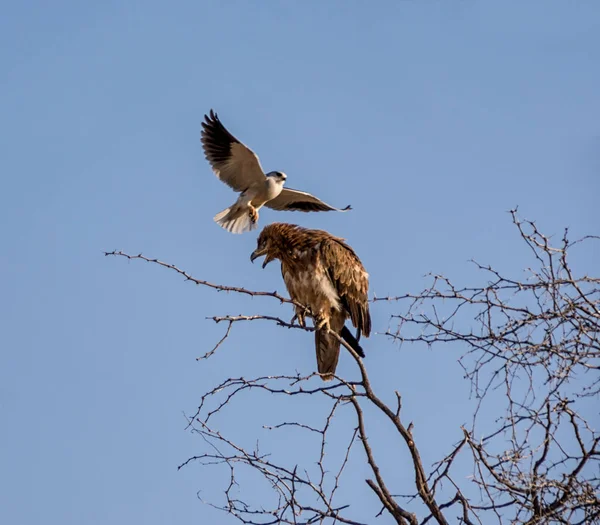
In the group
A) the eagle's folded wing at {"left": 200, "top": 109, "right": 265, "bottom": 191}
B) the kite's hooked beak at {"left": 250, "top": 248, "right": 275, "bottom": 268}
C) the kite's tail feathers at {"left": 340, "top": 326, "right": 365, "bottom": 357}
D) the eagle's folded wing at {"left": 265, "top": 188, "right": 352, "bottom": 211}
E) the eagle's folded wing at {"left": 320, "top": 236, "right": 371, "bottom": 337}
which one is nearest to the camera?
the kite's tail feathers at {"left": 340, "top": 326, "right": 365, "bottom": 357}

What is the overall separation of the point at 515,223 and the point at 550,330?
0.43 meters

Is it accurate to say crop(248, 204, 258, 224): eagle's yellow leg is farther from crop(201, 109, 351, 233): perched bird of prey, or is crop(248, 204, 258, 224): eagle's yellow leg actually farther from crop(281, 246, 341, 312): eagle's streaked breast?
crop(281, 246, 341, 312): eagle's streaked breast

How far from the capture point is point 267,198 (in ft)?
28.1

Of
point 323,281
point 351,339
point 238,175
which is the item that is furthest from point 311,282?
point 238,175

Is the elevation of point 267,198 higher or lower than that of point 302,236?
higher

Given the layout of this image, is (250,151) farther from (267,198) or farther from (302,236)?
(302,236)

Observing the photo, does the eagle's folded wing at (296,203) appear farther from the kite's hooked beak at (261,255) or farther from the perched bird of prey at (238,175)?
the kite's hooked beak at (261,255)

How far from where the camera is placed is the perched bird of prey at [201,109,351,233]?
27.8 ft

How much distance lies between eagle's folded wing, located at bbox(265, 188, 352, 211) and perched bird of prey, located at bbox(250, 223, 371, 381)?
306cm

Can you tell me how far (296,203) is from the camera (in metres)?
9.16

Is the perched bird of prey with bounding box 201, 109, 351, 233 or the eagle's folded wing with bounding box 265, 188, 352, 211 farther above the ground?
the eagle's folded wing with bounding box 265, 188, 352, 211

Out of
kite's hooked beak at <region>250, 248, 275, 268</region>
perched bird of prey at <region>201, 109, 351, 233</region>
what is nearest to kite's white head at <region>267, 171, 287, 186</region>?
perched bird of prey at <region>201, 109, 351, 233</region>

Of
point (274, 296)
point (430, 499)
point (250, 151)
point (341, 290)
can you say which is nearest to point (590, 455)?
point (430, 499)

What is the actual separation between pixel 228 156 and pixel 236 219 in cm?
59
